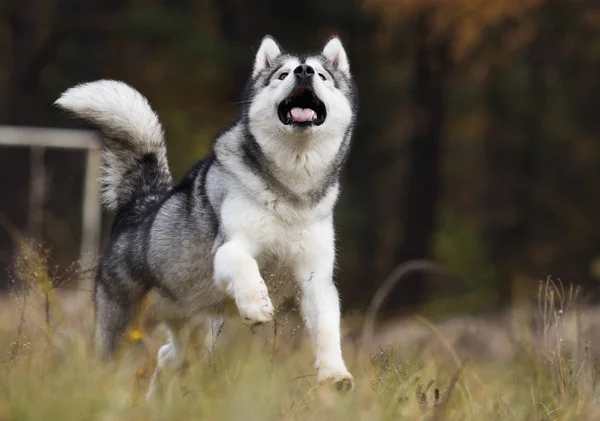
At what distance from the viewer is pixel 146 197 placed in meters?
5.77

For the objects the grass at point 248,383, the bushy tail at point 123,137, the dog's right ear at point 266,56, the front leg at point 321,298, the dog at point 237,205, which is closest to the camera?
the grass at point 248,383

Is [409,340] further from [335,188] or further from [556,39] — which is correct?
[556,39]

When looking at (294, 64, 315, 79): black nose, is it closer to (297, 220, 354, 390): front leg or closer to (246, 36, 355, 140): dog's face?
(246, 36, 355, 140): dog's face

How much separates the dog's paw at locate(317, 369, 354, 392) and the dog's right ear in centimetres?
171

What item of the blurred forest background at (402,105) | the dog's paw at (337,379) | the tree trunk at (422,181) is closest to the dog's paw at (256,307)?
the dog's paw at (337,379)

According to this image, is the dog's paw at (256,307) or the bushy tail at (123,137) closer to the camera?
the dog's paw at (256,307)

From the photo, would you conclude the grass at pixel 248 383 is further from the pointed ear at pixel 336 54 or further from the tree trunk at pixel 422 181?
the tree trunk at pixel 422 181

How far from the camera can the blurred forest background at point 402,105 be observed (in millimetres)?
14328

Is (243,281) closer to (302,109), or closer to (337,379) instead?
Answer: (337,379)

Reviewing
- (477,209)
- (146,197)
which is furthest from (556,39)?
(146,197)

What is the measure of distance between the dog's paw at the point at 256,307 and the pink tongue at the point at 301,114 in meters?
0.95

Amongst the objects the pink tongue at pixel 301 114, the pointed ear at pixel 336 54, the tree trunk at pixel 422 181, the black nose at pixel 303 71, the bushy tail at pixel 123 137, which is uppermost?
the pointed ear at pixel 336 54

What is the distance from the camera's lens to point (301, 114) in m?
4.87

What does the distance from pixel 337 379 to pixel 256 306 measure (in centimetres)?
47
